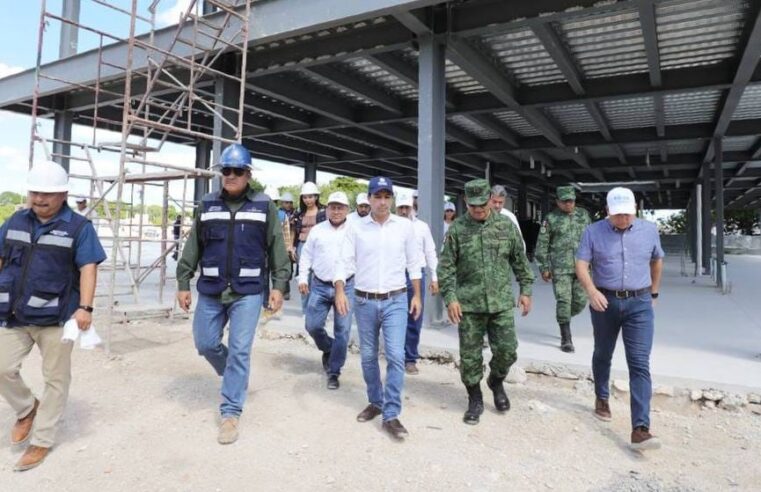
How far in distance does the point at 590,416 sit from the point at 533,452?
2.93 feet

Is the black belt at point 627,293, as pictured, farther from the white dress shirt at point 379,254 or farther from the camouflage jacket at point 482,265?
the white dress shirt at point 379,254

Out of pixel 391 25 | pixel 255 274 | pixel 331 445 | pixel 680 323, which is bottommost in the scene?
pixel 331 445

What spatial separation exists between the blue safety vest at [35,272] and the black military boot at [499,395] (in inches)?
121

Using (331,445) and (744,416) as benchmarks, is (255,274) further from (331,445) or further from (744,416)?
(744,416)

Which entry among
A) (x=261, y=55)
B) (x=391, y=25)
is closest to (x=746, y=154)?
(x=391, y=25)

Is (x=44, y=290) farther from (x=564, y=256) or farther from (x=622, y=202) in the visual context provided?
(x=564, y=256)

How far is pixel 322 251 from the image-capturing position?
4.70 meters

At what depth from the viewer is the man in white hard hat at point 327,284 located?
4508 mm

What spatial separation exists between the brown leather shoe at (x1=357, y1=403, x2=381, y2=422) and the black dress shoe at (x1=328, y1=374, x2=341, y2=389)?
74 cm

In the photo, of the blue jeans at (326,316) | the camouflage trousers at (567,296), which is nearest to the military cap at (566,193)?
the camouflage trousers at (567,296)

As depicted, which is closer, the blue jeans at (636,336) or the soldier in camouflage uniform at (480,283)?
the blue jeans at (636,336)

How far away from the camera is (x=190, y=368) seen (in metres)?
5.16

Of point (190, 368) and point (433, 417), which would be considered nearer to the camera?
point (433, 417)

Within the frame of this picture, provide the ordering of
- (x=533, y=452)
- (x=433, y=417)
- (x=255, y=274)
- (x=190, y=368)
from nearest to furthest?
(x=533, y=452) → (x=255, y=274) → (x=433, y=417) → (x=190, y=368)
